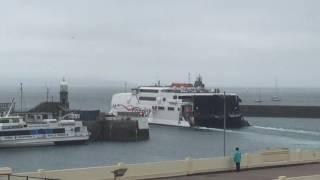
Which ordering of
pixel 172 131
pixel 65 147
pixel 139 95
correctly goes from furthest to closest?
pixel 139 95
pixel 172 131
pixel 65 147

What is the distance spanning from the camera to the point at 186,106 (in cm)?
13075

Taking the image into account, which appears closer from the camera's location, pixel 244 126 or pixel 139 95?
pixel 244 126

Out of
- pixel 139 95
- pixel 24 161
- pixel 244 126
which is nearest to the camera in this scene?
pixel 24 161

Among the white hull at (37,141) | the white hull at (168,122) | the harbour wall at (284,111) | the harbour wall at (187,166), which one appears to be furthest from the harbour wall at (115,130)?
the harbour wall at (284,111)

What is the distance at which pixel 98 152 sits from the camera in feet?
276

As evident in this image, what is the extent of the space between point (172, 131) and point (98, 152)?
39.9 meters

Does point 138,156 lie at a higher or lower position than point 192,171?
lower

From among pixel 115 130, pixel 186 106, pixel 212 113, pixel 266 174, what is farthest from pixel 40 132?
pixel 266 174

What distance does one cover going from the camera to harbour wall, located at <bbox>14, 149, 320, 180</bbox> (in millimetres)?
24188

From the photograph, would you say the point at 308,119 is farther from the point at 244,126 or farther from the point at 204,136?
the point at 204,136

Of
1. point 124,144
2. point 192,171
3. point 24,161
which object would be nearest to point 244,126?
point 124,144

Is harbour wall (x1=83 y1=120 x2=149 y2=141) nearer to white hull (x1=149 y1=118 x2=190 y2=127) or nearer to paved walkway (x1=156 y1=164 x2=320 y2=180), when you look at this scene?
white hull (x1=149 y1=118 x2=190 y2=127)

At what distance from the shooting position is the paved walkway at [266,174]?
87.7 feet

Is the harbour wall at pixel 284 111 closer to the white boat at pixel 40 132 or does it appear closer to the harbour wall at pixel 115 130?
the harbour wall at pixel 115 130
